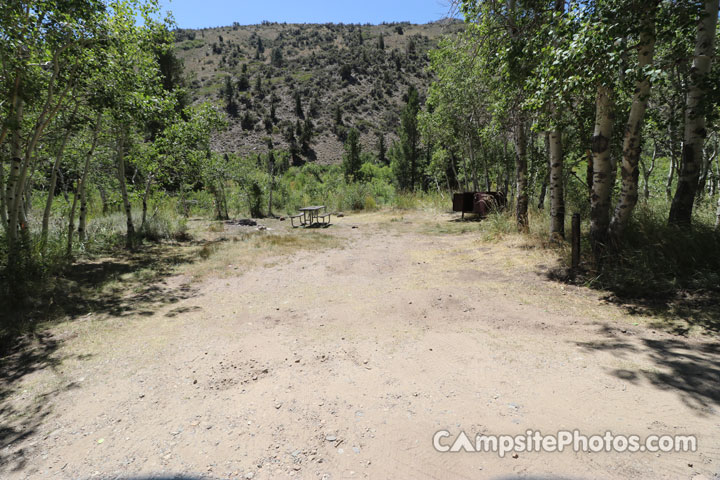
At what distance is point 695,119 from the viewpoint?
4.75 meters

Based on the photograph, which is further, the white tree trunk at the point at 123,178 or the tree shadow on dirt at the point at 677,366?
the white tree trunk at the point at 123,178

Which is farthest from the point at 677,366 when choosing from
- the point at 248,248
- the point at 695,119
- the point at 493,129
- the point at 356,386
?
the point at 248,248

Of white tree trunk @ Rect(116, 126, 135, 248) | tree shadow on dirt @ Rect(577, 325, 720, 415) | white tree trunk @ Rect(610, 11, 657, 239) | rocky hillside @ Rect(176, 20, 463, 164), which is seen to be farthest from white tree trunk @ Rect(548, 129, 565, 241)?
rocky hillside @ Rect(176, 20, 463, 164)

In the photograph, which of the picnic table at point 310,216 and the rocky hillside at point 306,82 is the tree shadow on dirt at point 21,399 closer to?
the picnic table at point 310,216

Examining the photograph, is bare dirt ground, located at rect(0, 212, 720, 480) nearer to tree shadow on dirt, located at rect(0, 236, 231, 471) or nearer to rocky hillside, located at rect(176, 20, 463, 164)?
tree shadow on dirt, located at rect(0, 236, 231, 471)

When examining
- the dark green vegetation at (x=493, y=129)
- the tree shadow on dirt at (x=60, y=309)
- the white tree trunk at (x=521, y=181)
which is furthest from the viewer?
the white tree trunk at (x=521, y=181)

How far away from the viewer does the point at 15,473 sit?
7.45 ft

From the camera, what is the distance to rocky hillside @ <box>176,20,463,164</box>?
53219 mm

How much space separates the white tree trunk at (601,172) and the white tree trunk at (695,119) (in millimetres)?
880

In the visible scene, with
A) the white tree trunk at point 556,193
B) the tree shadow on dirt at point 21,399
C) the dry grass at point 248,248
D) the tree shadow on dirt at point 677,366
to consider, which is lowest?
the tree shadow on dirt at point 21,399

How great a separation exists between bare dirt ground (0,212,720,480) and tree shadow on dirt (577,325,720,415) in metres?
0.02

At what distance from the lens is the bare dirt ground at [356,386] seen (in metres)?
2.14

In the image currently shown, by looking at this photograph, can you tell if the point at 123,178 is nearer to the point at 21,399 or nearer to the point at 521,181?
the point at 21,399

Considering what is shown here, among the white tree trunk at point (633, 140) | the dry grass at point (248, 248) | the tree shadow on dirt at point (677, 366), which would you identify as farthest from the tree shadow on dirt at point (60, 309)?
the white tree trunk at point (633, 140)
